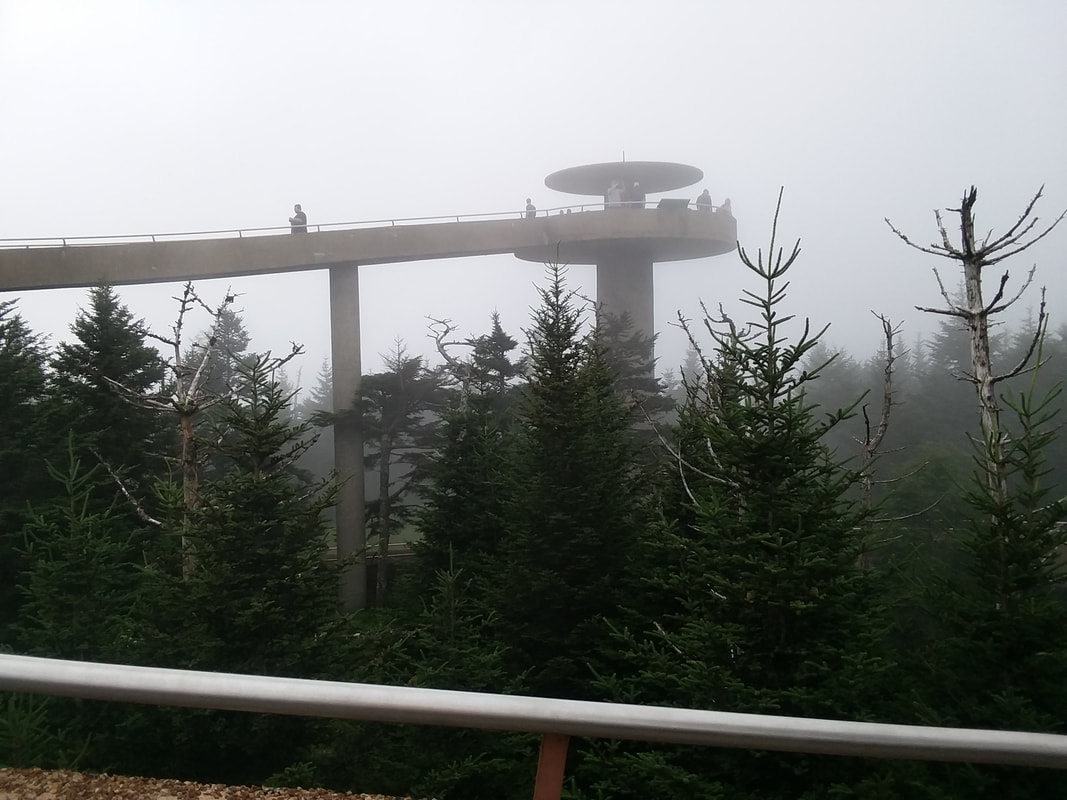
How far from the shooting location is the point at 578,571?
790 cm

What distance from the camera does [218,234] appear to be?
11719 millimetres

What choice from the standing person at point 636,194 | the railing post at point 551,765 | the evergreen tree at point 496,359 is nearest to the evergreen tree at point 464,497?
the evergreen tree at point 496,359

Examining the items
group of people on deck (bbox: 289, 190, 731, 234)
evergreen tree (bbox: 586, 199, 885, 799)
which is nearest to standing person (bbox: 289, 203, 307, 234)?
group of people on deck (bbox: 289, 190, 731, 234)

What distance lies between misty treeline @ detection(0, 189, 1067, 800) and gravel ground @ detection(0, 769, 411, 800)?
1.42 meters

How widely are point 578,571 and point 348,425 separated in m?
7.24

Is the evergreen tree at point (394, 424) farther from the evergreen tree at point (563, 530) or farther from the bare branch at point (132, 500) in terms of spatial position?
the evergreen tree at point (563, 530)

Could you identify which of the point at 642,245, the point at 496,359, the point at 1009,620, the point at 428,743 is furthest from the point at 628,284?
the point at 1009,620

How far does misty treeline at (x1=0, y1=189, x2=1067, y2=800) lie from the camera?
446 cm

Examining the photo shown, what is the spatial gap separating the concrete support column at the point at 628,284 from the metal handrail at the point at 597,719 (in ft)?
46.6

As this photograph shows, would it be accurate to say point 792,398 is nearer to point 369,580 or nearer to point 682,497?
point 682,497

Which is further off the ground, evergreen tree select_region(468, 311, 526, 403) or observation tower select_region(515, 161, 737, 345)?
observation tower select_region(515, 161, 737, 345)

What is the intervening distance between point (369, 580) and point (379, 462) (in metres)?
2.43

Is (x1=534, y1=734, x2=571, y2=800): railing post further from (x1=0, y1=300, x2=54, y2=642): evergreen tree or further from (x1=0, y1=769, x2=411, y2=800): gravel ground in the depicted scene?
(x1=0, y1=300, x2=54, y2=642): evergreen tree

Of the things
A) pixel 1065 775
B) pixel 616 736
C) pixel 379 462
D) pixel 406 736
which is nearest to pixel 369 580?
pixel 379 462
